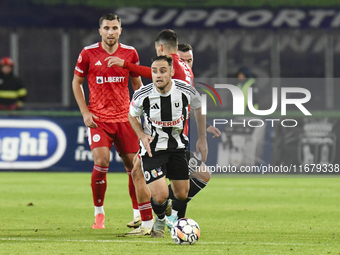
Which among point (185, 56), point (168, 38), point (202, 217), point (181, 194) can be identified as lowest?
point (202, 217)

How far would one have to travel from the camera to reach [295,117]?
1440cm

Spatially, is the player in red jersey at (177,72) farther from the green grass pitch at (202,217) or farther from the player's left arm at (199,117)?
the green grass pitch at (202,217)

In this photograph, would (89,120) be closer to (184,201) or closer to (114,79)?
(114,79)

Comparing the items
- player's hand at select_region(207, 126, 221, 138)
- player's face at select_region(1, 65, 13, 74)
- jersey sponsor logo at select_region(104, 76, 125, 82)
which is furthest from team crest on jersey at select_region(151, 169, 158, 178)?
player's face at select_region(1, 65, 13, 74)

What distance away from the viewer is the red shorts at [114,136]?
A: 24.6 feet

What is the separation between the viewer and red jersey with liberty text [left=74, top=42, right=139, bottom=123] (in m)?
7.57

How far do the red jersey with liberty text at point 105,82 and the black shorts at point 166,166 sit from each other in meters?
1.15

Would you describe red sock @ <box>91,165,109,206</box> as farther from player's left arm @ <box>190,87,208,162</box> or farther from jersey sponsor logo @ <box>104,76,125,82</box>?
player's left arm @ <box>190,87,208,162</box>

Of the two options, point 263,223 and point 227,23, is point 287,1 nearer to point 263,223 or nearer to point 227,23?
point 227,23

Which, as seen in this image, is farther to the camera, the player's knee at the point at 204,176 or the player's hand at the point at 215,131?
the player's knee at the point at 204,176

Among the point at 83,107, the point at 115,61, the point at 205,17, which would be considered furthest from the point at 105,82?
the point at 205,17

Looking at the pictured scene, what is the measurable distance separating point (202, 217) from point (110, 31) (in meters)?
2.49

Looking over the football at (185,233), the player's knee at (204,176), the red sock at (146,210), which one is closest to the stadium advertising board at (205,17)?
the player's knee at (204,176)

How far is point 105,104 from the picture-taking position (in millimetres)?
7570
